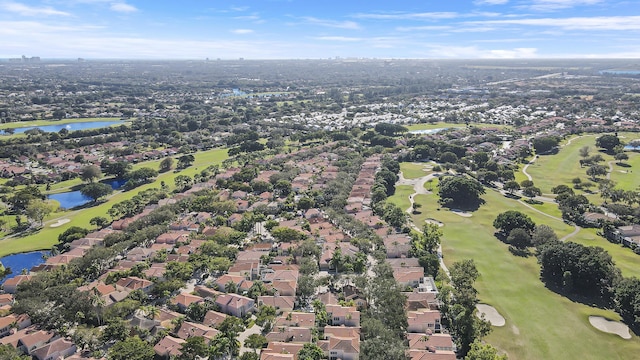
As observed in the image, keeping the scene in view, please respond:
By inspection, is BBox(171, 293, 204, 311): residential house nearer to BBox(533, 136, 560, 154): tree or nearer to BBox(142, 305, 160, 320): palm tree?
BBox(142, 305, 160, 320): palm tree

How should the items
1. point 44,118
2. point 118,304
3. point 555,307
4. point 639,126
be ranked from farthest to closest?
point 44,118 → point 639,126 → point 555,307 → point 118,304

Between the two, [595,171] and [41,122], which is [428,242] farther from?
[41,122]

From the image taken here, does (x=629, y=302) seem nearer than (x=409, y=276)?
Yes

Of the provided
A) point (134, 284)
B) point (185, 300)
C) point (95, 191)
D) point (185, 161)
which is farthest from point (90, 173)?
point (185, 300)

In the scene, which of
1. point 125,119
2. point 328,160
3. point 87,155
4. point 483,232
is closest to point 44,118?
point 125,119

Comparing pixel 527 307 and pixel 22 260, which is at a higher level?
pixel 527 307

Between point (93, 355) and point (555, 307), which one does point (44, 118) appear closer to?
point (93, 355)

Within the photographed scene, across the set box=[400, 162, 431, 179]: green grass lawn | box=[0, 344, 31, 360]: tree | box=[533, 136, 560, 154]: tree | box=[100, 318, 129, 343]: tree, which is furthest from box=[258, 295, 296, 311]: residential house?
box=[533, 136, 560, 154]: tree
